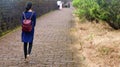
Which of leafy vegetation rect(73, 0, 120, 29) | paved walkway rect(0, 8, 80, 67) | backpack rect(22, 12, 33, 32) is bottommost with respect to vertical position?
paved walkway rect(0, 8, 80, 67)

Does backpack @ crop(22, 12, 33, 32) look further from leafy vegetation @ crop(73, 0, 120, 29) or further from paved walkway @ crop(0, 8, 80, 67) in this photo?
leafy vegetation @ crop(73, 0, 120, 29)

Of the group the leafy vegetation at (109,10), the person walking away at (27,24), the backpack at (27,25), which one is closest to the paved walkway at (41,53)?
the person walking away at (27,24)

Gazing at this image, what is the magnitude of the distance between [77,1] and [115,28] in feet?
21.4

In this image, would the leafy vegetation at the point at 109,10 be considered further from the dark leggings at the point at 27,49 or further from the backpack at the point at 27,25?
the backpack at the point at 27,25

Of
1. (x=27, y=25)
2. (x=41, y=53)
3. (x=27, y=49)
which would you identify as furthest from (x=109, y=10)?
(x=27, y=25)

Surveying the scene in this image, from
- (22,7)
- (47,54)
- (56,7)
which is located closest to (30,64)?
(47,54)

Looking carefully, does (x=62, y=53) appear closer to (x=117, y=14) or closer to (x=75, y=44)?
(x=75, y=44)

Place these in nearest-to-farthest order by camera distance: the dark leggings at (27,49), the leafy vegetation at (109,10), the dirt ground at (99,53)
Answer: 1. the dirt ground at (99,53)
2. the dark leggings at (27,49)
3. the leafy vegetation at (109,10)

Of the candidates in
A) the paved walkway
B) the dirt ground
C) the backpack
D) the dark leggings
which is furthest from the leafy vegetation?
the backpack

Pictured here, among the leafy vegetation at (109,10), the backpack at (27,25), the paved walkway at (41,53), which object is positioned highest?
the backpack at (27,25)

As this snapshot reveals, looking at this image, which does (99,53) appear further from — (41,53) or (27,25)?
(27,25)

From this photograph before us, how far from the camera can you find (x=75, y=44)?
12195mm

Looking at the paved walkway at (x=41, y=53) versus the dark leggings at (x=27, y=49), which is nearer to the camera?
the paved walkway at (x=41, y=53)

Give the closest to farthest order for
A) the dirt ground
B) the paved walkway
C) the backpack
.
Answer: the dirt ground, the backpack, the paved walkway
